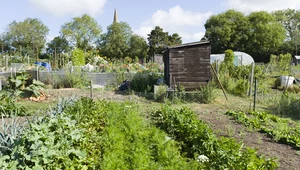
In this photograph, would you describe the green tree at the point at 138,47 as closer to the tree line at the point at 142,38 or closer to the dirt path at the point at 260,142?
the tree line at the point at 142,38

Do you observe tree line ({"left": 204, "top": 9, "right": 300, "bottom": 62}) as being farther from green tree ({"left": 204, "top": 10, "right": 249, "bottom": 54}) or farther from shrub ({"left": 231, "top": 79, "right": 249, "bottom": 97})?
shrub ({"left": 231, "top": 79, "right": 249, "bottom": 97})

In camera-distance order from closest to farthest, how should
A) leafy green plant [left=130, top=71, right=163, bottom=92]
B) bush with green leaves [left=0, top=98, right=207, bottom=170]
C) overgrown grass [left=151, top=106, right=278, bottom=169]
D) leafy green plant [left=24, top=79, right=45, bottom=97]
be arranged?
bush with green leaves [left=0, top=98, right=207, bottom=170]
overgrown grass [left=151, top=106, right=278, bottom=169]
leafy green plant [left=24, top=79, right=45, bottom=97]
leafy green plant [left=130, top=71, right=163, bottom=92]

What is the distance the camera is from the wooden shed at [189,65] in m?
9.79

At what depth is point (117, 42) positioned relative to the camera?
37.6 metres

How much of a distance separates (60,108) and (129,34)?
39852 mm

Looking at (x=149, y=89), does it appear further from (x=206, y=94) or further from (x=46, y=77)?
(x=46, y=77)

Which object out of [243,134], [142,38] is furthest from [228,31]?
[243,134]

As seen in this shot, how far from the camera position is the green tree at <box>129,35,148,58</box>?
37500mm

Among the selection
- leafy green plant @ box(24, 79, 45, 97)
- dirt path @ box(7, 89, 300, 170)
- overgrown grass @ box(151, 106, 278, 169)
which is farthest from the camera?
leafy green plant @ box(24, 79, 45, 97)

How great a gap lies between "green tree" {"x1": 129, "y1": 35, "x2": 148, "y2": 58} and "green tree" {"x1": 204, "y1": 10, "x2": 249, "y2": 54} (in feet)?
35.0

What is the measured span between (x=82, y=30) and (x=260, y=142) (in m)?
44.2

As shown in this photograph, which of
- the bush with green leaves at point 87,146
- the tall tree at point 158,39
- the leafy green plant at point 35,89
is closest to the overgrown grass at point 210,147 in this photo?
the bush with green leaves at point 87,146

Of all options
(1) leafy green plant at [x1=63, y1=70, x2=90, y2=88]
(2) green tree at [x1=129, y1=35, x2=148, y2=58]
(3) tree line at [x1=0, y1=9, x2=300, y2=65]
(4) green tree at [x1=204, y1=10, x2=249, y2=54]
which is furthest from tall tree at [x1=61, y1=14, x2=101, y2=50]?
(1) leafy green plant at [x1=63, y1=70, x2=90, y2=88]

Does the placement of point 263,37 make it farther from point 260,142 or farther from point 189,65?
point 260,142
